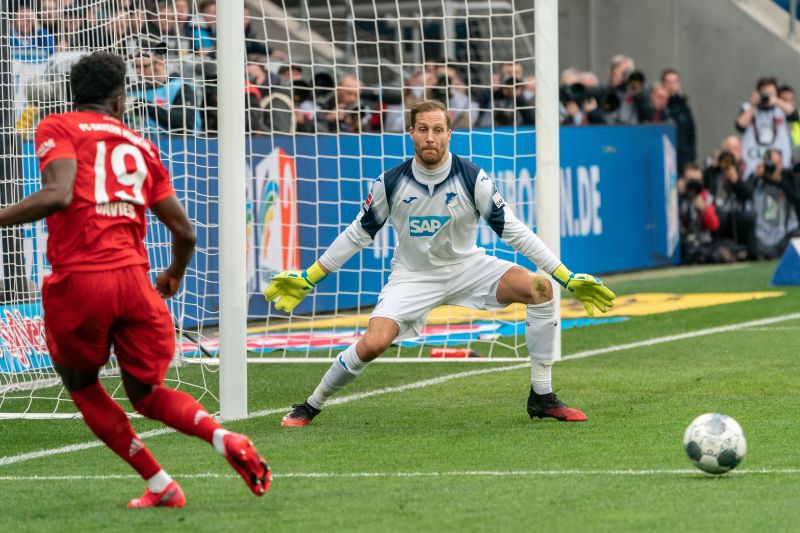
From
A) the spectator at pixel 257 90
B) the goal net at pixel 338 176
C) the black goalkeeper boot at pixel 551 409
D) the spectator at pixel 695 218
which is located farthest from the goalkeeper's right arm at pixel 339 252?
the spectator at pixel 695 218

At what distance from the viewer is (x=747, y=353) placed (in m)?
11.5

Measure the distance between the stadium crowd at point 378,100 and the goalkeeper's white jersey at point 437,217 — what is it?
2200 millimetres

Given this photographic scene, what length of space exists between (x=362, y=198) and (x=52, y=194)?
9210 mm

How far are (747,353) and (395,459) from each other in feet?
16.3

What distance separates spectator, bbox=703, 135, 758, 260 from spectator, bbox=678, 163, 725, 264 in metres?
0.22

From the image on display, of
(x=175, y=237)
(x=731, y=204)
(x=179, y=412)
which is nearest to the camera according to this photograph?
(x=179, y=412)

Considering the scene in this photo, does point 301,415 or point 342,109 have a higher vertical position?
point 342,109

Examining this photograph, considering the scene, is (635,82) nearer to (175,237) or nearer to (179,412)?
(175,237)

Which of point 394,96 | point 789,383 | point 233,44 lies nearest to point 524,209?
point 394,96

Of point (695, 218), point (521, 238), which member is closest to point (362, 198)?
point (521, 238)

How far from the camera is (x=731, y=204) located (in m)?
21.4

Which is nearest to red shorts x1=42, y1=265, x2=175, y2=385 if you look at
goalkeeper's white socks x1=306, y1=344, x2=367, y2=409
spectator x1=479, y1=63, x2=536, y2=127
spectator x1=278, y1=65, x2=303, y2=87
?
goalkeeper's white socks x1=306, y1=344, x2=367, y2=409

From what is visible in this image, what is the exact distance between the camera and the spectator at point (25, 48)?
10.3 meters

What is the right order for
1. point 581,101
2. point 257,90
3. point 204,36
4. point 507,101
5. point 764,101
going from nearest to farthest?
point 204,36, point 257,90, point 507,101, point 581,101, point 764,101
